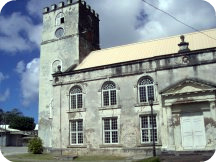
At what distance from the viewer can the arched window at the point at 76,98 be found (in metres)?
27.8

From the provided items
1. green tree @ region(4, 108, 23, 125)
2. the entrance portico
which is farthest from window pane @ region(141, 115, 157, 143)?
green tree @ region(4, 108, 23, 125)

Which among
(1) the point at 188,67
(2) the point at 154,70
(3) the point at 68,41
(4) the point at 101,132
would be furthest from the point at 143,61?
(3) the point at 68,41

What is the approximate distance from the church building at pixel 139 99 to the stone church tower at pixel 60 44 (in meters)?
0.47

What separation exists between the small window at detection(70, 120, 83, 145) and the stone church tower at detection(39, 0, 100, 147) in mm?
5625

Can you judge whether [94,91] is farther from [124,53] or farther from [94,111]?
[124,53]

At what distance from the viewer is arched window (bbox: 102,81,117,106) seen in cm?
2627

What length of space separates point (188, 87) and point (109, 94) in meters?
7.09

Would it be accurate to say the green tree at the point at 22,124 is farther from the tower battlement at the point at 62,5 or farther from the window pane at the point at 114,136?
the window pane at the point at 114,136

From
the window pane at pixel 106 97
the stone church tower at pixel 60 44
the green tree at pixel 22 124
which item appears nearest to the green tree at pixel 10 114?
the green tree at pixel 22 124

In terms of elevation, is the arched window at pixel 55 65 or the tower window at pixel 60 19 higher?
the tower window at pixel 60 19

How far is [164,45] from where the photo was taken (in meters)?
28.0

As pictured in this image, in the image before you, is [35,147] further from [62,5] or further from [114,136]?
[62,5]

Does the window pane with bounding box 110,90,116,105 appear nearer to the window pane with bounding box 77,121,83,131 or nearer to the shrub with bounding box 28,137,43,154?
the window pane with bounding box 77,121,83,131

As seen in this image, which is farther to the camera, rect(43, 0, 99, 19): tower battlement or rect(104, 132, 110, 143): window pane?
rect(43, 0, 99, 19): tower battlement
